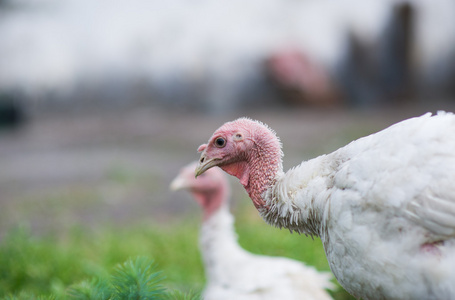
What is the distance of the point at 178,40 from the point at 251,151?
9.15m

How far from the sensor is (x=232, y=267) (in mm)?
3109

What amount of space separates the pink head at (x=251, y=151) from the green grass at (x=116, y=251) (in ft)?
3.95

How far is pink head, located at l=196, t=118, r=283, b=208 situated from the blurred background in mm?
7403

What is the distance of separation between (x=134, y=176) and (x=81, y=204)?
51.3 inches

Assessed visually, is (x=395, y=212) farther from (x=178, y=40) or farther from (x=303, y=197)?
(x=178, y=40)

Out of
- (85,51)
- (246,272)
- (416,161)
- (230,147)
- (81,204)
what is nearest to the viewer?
(416,161)

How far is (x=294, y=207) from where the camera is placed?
Answer: 6.81 feet

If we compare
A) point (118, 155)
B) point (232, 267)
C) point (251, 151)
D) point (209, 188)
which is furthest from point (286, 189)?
point (118, 155)

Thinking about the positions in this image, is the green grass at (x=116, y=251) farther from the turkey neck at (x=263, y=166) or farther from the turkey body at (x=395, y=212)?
the turkey body at (x=395, y=212)

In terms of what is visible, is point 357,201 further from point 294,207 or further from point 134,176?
point 134,176

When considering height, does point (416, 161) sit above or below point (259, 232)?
above

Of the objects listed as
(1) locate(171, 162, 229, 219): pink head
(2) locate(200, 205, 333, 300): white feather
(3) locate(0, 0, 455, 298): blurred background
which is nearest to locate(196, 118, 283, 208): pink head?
(2) locate(200, 205, 333, 300): white feather

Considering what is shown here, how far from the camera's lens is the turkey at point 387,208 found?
1681mm

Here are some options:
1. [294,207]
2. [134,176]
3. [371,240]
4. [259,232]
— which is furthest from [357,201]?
[134,176]
